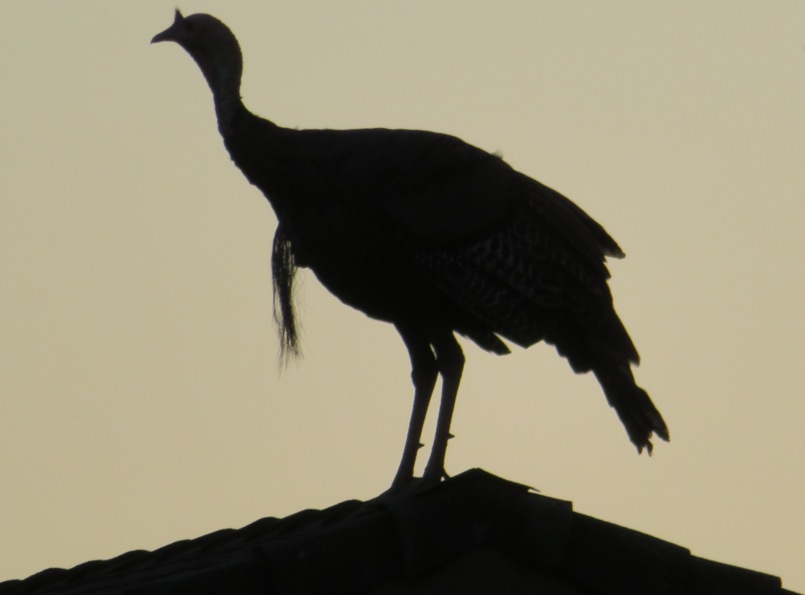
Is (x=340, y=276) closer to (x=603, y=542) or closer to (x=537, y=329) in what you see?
(x=537, y=329)

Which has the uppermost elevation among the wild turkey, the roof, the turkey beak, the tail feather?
the turkey beak

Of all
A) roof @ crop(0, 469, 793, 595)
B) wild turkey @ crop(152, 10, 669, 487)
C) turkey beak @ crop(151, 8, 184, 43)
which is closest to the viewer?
roof @ crop(0, 469, 793, 595)

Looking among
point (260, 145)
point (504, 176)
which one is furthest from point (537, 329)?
point (260, 145)

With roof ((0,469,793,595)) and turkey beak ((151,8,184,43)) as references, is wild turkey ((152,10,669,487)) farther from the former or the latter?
roof ((0,469,793,595))

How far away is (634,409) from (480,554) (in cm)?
294

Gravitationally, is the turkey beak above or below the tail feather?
above

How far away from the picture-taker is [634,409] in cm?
878

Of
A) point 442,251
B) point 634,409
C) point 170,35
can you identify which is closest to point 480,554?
point 634,409

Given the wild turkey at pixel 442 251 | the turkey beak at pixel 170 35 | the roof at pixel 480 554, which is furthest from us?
the turkey beak at pixel 170 35

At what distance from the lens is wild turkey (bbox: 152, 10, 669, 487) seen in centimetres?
874

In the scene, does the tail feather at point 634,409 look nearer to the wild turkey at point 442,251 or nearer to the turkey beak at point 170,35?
the wild turkey at point 442,251

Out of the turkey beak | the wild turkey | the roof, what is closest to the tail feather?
the wild turkey

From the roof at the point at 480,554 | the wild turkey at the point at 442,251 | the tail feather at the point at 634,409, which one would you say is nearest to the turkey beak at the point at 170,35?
the wild turkey at the point at 442,251

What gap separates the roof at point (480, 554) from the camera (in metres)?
5.73
